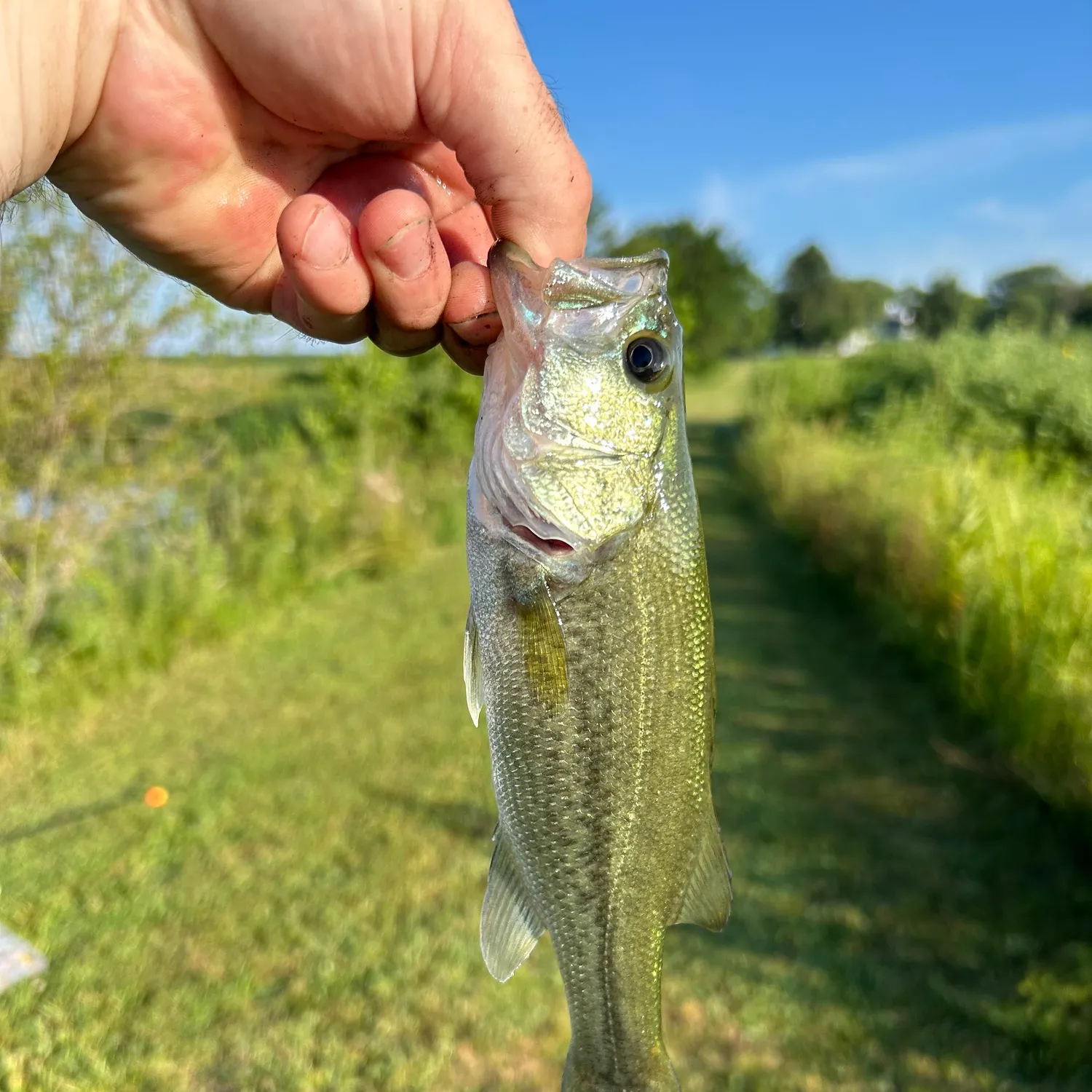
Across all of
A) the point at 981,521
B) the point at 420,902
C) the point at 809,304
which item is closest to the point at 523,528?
the point at 420,902

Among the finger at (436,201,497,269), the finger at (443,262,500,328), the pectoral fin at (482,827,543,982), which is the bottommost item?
the pectoral fin at (482,827,543,982)

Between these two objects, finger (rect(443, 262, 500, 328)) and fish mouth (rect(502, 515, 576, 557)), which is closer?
fish mouth (rect(502, 515, 576, 557))

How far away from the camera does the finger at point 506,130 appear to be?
175 centimetres

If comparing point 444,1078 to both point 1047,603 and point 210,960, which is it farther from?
point 1047,603

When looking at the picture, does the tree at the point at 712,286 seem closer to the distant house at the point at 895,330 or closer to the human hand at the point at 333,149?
the distant house at the point at 895,330

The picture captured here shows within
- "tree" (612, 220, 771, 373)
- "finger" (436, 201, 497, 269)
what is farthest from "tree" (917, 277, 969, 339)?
"tree" (612, 220, 771, 373)

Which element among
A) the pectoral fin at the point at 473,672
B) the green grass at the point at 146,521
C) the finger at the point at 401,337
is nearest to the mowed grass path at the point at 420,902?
the green grass at the point at 146,521

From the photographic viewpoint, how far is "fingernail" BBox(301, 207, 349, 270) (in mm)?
1789

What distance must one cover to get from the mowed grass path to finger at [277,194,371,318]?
10.1 ft

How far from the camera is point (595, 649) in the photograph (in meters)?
1.71

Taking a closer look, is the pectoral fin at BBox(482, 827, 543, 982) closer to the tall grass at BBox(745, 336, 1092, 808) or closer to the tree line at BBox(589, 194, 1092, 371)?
the tall grass at BBox(745, 336, 1092, 808)

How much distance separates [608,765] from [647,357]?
0.87 metres

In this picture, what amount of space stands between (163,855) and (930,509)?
657 centimetres

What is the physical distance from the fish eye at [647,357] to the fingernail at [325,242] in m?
0.66
